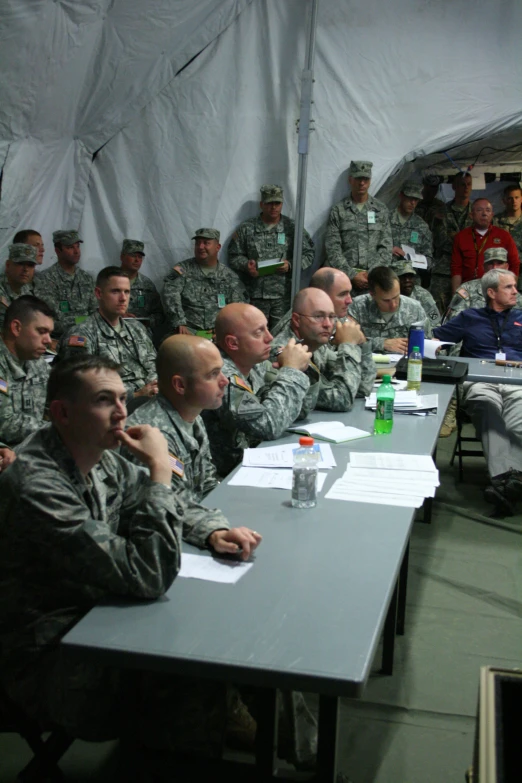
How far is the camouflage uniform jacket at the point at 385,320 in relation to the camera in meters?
5.66

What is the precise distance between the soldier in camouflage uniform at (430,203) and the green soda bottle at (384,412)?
5.32 m

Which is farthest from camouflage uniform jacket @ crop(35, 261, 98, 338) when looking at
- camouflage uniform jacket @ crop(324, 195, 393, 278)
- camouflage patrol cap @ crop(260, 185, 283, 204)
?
camouflage uniform jacket @ crop(324, 195, 393, 278)

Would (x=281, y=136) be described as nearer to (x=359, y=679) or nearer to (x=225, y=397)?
(x=225, y=397)

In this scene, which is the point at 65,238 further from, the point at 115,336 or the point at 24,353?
the point at 24,353

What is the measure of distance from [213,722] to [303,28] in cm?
656

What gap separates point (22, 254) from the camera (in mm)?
6141

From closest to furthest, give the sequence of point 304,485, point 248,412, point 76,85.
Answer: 1. point 304,485
2. point 248,412
3. point 76,85

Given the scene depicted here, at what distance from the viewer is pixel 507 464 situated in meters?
4.52

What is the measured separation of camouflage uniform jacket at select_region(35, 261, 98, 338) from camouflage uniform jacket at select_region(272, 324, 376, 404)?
3253mm

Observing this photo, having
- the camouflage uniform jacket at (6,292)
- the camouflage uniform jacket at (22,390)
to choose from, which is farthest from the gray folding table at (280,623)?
the camouflage uniform jacket at (6,292)

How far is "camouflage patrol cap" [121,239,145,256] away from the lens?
6938 mm

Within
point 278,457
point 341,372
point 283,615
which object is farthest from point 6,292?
point 283,615

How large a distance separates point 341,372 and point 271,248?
3.65 meters

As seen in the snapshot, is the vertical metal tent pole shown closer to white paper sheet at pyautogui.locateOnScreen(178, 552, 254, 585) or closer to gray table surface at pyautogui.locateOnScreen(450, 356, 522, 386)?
gray table surface at pyautogui.locateOnScreen(450, 356, 522, 386)
